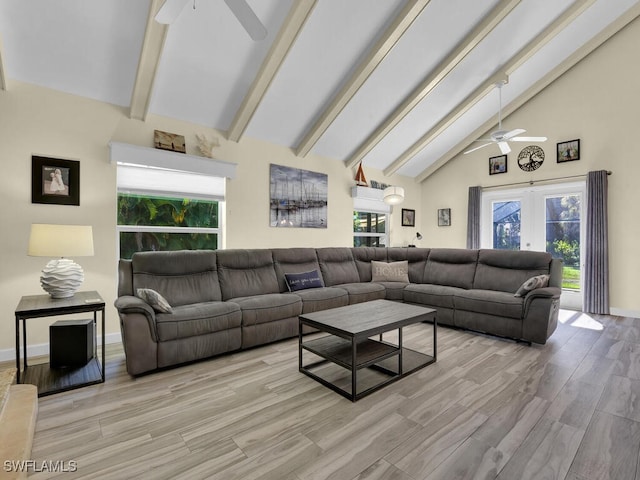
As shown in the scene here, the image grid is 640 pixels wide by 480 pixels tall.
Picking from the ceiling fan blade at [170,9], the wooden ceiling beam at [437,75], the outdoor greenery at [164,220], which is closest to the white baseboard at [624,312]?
the wooden ceiling beam at [437,75]

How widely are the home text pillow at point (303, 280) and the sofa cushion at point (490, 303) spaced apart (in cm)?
175

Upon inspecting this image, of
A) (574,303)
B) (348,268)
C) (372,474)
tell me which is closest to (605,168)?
(574,303)

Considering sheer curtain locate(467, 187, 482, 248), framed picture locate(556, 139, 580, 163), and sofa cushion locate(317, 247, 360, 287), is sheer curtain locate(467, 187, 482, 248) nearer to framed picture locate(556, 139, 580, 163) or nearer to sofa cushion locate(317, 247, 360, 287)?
framed picture locate(556, 139, 580, 163)

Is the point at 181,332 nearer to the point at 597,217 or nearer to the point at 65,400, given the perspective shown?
the point at 65,400

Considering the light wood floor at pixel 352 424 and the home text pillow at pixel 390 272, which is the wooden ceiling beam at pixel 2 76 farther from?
the home text pillow at pixel 390 272

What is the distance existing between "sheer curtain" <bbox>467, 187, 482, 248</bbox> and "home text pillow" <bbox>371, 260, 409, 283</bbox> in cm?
200

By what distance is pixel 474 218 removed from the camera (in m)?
6.20

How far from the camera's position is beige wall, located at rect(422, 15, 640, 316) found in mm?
4559

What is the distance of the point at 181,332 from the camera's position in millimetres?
2744

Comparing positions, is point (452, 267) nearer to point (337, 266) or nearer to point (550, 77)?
point (337, 266)

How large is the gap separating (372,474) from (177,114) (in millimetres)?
Answer: 4014

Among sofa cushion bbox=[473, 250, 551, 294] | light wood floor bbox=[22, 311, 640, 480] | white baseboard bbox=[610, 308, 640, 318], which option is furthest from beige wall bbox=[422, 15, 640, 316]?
light wood floor bbox=[22, 311, 640, 480]

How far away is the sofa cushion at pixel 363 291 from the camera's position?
415cm

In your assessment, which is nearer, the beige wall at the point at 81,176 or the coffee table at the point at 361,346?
the coffee table at the point at 361,346
